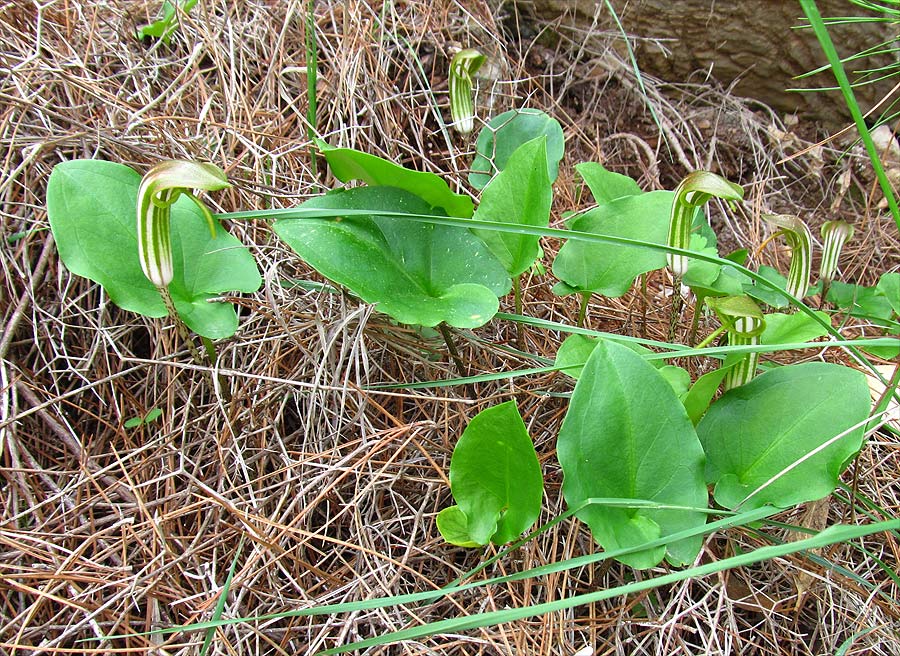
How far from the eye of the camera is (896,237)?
191 centimetres

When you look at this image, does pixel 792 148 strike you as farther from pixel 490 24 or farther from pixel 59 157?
pixel 59 157

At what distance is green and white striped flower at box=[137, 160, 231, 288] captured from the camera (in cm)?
95

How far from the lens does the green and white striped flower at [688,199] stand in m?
1.04

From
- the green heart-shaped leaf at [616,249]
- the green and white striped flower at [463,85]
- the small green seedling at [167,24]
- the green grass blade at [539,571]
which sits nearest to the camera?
the green grass blade at [539,571]

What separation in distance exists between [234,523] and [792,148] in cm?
189

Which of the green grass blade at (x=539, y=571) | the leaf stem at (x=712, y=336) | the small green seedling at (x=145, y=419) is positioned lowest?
the small green seedling at (x=145, y=419)

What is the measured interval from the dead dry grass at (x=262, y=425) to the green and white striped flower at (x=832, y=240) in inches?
13.4

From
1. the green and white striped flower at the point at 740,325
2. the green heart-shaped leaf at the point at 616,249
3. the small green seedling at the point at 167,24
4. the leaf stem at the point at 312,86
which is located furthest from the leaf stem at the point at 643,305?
the small green seedling at the point at 167,24

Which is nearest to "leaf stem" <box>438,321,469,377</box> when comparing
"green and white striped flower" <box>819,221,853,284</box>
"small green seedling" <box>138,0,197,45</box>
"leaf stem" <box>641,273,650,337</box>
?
"leaf stem" <box>641,273,650,337</box>

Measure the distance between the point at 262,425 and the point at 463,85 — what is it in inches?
35.3

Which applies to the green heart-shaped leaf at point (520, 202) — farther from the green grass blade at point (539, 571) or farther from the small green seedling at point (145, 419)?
the small green seedling at point (145, 419)

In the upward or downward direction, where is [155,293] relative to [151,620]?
upward

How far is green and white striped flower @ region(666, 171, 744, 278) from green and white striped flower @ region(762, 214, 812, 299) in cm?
10

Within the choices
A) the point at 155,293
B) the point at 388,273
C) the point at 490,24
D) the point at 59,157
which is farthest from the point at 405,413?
the point at 490,24
